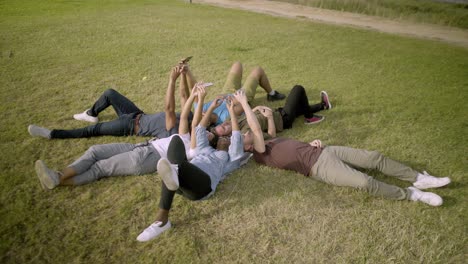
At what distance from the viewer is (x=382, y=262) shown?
3266 mm

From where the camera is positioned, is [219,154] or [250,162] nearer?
[219,154]

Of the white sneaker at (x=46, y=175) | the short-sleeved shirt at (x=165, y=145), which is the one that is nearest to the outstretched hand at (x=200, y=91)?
the short-sleeved shirt at (x=165, y=145)

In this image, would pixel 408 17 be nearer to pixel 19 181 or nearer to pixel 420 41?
pixel 420 41

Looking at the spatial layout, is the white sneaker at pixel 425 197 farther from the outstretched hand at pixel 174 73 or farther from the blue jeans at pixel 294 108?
the outstretched hand at pixel 174 73

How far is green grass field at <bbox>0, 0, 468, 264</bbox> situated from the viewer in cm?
341

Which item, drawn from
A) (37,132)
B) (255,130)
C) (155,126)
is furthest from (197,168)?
(37,132)

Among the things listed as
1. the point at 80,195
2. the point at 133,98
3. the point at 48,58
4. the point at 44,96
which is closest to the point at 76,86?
the point at 44,96

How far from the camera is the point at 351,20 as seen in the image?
1548cm

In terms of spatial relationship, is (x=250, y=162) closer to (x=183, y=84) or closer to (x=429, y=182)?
(x=183, y=84)

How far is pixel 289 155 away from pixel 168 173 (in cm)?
188

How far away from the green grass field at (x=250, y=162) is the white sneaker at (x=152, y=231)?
0.07 m

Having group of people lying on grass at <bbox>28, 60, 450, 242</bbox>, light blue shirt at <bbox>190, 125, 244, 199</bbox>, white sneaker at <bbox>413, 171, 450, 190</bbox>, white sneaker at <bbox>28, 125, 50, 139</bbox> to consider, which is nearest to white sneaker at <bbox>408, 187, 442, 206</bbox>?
group of people lying on grass at <bbox>28, 60, 450, 242</bbox>

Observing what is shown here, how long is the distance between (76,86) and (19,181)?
11.9 ft

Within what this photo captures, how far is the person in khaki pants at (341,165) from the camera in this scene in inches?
157
